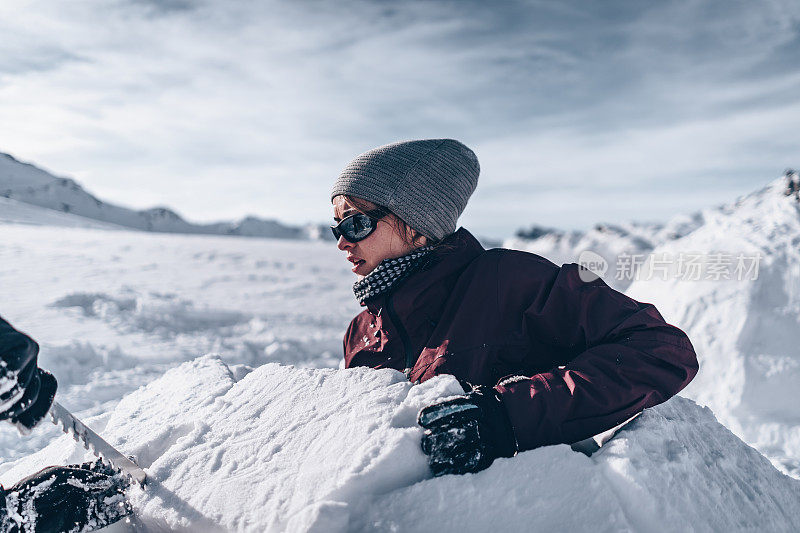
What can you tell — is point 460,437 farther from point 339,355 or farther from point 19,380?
point 339,355

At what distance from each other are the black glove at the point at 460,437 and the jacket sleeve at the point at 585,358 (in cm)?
7

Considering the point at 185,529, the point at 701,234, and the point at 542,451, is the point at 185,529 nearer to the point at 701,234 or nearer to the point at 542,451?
the point at 542,451

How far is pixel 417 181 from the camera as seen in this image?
6.02 feet

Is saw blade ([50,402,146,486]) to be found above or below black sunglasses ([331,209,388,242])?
below

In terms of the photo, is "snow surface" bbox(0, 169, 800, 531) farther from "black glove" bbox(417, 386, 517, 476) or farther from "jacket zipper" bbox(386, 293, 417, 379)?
"jacket zipper" bbox(386, 293, 417, 379)

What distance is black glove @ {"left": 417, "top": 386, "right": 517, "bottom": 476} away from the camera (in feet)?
4.12

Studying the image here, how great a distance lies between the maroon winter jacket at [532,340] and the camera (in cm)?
139

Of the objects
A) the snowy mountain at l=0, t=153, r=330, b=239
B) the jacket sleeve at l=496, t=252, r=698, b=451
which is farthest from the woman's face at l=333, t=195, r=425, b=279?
the snowy mountain at l=0, t=153, r=330, b=239

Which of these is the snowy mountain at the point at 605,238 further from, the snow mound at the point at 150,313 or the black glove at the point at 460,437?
the black glove at the point at 460,437

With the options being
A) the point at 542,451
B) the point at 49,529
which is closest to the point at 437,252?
the point at 542,451

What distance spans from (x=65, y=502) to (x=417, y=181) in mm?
1423

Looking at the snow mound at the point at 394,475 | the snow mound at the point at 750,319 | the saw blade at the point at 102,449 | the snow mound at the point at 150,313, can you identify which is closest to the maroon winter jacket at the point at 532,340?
the snow mound at the point at 394,475

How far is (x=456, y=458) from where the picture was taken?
1256 mm

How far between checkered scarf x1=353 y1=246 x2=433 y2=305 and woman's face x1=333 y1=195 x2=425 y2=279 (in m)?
0.04
